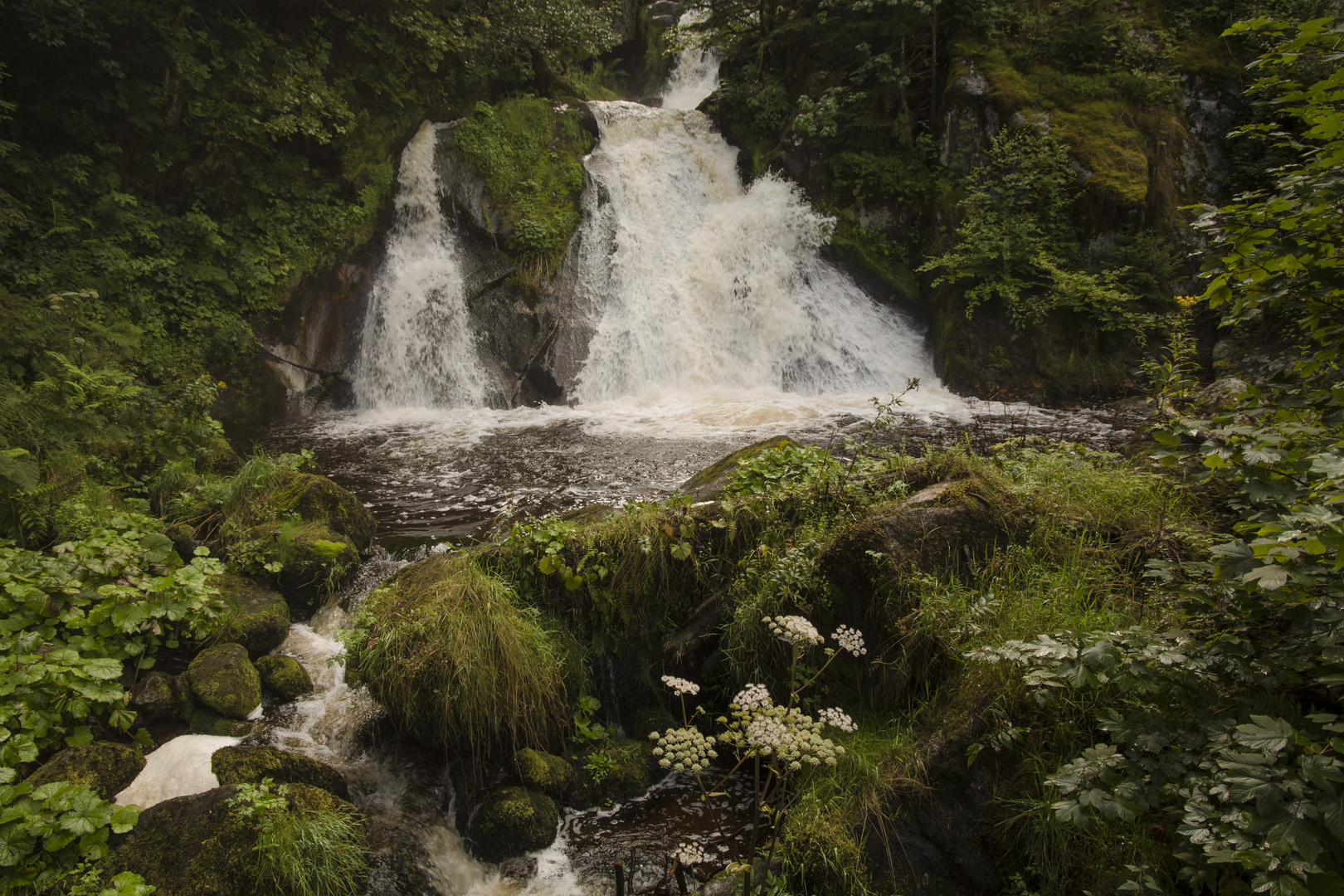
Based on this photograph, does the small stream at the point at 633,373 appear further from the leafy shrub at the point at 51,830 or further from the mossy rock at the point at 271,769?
the leafy shrub at the point at 51,830

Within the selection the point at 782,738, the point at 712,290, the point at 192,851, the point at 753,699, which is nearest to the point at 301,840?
the point at 192,851

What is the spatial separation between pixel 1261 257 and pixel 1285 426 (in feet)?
1.97

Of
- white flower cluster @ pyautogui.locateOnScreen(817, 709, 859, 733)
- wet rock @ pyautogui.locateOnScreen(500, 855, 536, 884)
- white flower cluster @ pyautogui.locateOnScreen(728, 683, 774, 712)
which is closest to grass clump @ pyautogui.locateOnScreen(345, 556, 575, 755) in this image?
wet rock @ pyautogui.locateOnScreen(500, 855, 536, 884)

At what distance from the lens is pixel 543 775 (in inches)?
143

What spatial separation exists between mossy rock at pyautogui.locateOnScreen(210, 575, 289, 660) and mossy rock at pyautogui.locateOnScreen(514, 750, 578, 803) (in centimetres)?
255

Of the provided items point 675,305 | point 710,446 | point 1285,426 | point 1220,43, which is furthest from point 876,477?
point 1220,43

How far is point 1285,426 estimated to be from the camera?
6.33 feet

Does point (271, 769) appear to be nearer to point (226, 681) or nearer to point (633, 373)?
point (226, 681)

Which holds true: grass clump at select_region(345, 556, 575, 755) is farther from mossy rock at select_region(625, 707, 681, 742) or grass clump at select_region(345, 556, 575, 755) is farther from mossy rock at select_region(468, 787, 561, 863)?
mossy rock at select_region(625, 707, 681, 742)

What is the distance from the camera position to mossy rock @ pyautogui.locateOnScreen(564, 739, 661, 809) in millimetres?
3656

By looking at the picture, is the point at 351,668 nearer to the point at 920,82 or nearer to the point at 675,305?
the point at 675,305

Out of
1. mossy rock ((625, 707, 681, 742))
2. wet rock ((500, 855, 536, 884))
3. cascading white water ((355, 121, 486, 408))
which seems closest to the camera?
wet rock ((500, 855, 536, 884))

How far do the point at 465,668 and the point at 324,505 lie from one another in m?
3.71

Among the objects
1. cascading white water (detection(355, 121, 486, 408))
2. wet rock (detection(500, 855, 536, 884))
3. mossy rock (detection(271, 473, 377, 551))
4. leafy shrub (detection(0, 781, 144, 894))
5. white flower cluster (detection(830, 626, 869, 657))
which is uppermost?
cascading white water (detection(355, 121, 486, 408))
